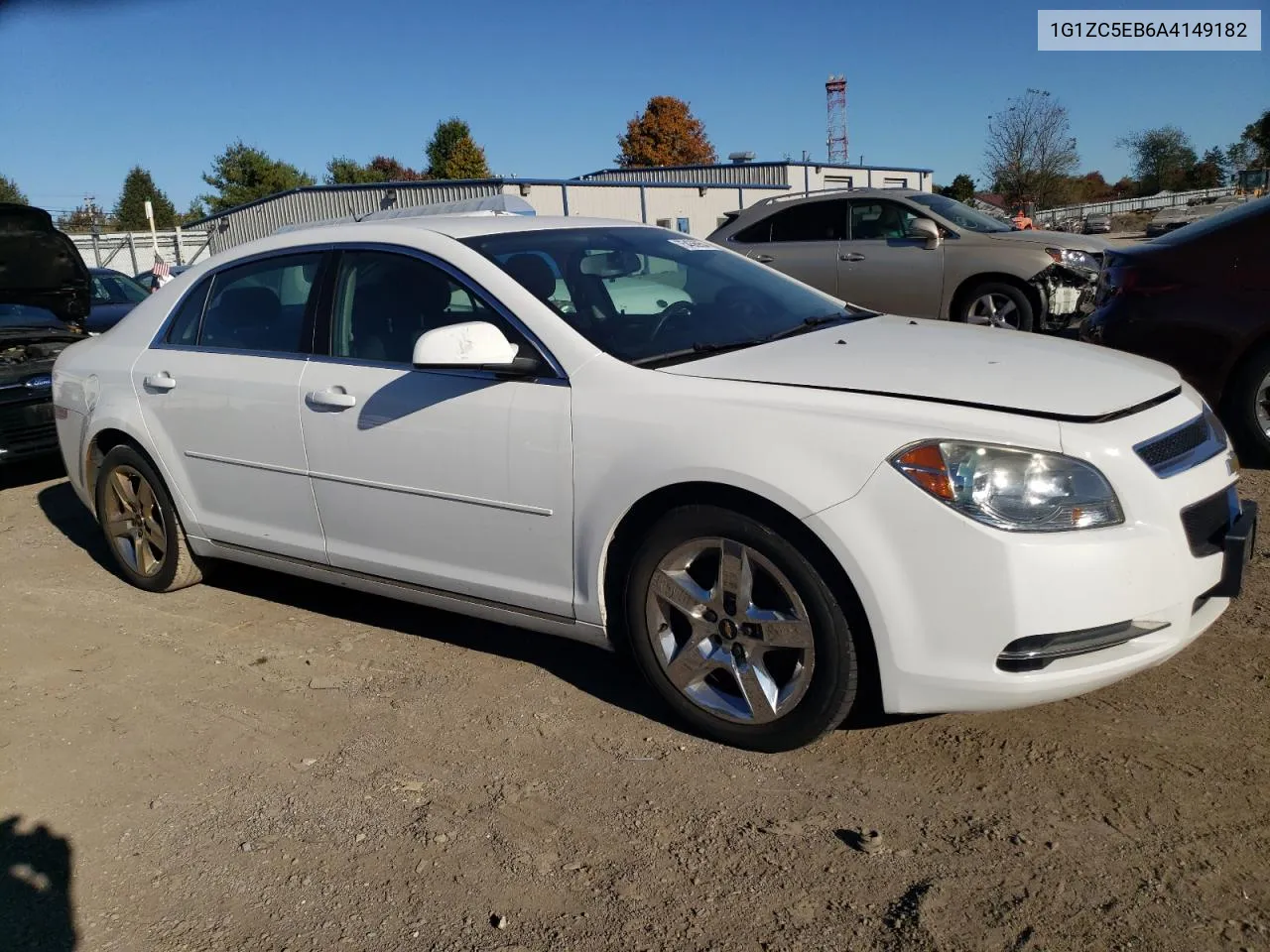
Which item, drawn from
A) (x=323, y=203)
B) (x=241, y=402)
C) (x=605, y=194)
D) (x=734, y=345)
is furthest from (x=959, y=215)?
(x=323, y=203)

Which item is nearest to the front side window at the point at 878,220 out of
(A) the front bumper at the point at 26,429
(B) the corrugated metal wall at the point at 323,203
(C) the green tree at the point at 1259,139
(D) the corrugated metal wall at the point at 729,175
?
(A) the front bumper at the point at 26,429

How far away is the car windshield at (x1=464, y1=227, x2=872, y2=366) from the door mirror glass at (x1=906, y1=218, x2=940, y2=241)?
569 centimetres

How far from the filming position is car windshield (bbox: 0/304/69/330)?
25.8ft

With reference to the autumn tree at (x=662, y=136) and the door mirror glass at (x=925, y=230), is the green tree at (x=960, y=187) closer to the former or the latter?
the autumn tree at (x=662, y=136)

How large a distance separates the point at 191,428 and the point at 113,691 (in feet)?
3.64

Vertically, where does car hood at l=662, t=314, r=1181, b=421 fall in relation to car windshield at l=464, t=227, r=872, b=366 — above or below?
below

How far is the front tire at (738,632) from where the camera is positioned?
9.46ft

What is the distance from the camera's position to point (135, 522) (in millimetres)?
4984

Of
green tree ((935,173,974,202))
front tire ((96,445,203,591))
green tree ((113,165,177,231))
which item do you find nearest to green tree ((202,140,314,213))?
green tree ((113,165,177,231))

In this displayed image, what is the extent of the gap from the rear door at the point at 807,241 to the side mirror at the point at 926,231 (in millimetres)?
993

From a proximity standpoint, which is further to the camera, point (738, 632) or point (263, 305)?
point (263, 305)

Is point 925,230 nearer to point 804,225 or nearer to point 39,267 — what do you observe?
point 804,225

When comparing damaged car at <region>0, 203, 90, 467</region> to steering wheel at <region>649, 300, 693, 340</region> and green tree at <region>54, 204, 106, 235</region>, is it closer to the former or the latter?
steering wheel at <region>649, 300, 693, 340</region>

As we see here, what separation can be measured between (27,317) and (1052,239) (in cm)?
874
